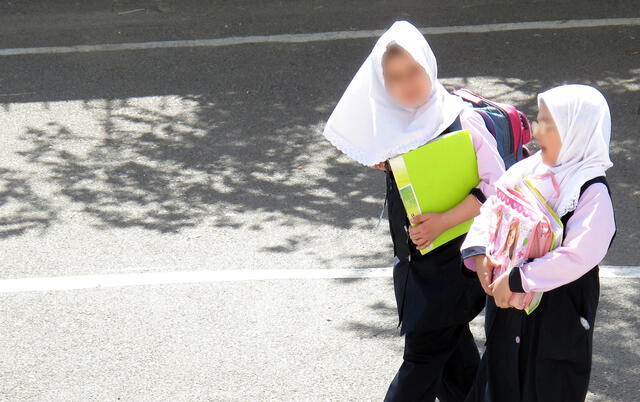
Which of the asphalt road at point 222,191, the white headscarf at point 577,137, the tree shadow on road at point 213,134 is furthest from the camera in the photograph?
the tree shadow on road at point 213,134

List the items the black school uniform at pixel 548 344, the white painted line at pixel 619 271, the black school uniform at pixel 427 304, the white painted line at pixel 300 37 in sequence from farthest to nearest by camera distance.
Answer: the white painted line at pixel 300 37, the white painted line at pixel 619 271, the black school uniform at pixel 427 304, the black school uniform at pixel 548 344

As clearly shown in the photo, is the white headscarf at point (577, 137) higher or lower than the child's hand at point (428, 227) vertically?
higher

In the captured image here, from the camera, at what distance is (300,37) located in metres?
9.41

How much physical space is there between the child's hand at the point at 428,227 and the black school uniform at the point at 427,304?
0.42ft

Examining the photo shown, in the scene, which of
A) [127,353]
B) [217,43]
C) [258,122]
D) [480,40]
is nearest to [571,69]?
[480,40]

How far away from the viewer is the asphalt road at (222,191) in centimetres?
465

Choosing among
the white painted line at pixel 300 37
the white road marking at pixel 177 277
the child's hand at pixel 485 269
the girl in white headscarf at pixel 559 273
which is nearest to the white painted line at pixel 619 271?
the white road marking at pixel 177 277

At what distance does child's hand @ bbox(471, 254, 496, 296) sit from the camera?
3.17 m

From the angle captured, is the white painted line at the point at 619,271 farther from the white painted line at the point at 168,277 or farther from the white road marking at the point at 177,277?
the white painted line at the point at 168,277

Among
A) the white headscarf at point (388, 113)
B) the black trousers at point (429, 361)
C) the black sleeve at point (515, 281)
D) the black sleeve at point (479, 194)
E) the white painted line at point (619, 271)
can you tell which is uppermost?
the white headscarf at point (388, 113)

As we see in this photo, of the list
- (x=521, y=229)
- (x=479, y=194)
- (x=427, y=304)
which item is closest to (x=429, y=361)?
(x=427, y=304)

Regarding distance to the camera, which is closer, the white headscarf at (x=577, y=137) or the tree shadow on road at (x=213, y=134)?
the white headscarf at (x=577, y=137)

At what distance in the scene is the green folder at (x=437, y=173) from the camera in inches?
131

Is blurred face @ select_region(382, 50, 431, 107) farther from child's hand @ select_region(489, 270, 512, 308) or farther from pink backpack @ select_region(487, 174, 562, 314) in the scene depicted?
child's hand @ select_region(489, 270, 512, 308)
